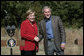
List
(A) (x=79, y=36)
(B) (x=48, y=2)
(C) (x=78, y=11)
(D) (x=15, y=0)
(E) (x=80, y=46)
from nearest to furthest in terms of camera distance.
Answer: (E) (x=80, y=46) < (A) (x=79, y=36) < (D) (x=15, y=0) < (B) (x=48, y=2) < (C) (x=78, y=11)

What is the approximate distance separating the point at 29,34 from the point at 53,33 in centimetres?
53

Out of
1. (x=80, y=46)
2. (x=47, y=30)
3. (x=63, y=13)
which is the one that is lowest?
(x=80, y=46)

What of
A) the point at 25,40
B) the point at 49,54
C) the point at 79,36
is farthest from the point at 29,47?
the point at 79,36

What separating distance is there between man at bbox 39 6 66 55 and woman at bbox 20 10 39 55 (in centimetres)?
30

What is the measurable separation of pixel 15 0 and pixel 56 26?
14.7 m

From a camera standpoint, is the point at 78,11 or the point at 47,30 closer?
the point at 47,30

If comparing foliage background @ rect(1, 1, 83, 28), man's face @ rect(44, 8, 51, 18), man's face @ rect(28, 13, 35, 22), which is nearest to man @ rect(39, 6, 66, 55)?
man's face @ rect(44, 8, 51, 18)

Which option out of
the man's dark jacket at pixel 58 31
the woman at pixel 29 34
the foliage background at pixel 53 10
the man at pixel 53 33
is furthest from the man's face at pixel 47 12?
the foliage background at pixel 53 10

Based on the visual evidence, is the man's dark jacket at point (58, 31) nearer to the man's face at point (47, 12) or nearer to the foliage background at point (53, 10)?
the man's face at point (47, 12)

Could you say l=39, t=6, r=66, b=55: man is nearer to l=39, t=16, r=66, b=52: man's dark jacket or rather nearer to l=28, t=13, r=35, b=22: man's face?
l=39, t=16, r=66, b=52: man's dark jacket

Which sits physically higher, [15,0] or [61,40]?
[15,0]

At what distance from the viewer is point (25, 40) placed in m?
4.59

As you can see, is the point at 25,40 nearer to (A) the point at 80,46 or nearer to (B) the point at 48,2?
(A) the point at 80,46

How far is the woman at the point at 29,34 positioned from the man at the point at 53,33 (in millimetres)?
299
